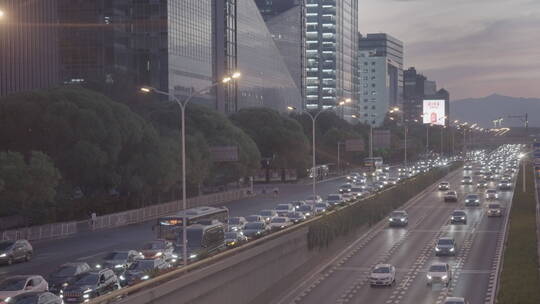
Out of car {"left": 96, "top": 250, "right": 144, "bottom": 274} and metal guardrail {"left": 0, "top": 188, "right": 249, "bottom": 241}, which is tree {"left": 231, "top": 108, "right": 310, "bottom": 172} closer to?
metal guardrail {"left": 0, "top": 188, "right": 249, "bottom": 241}

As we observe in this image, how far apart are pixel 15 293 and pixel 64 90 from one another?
40.4 m

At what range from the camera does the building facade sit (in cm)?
9656

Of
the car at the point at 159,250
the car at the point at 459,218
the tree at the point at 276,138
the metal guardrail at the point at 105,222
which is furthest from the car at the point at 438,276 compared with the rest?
the tree at the point at 276,138

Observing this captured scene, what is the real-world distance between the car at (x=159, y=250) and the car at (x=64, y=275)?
543 cm

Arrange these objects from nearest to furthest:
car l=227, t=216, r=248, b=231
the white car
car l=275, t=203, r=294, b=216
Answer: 1. the white car
2. car l=227, t=216, r=248, b=231
3. car l=275, t=203, r=294, b=216

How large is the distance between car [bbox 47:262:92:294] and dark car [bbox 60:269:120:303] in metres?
0.92

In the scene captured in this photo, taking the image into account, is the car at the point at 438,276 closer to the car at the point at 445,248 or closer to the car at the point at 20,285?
the car at the point at 445,248

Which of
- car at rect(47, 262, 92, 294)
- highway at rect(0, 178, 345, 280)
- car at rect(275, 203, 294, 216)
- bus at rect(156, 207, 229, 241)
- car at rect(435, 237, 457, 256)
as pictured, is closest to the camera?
car at rect(47, 262, 92, 294)

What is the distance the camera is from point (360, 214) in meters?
61.0

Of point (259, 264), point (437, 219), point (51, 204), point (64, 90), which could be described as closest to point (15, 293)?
point (259, 264)

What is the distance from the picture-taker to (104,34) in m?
112

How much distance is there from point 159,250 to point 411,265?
46.8 ft

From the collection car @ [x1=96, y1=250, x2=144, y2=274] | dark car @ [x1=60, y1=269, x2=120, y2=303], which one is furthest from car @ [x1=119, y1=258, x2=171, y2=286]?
car @ [x1=96, y1=250, x2=144, y2=274]

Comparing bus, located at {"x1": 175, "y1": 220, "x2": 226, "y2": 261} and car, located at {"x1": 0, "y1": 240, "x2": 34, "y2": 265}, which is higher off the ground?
bus, located at {"x1": 175, "y1": 220, "x2": 226, "y2": 261}
